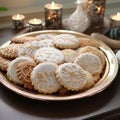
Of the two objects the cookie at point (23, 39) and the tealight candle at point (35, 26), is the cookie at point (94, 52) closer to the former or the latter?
the cookie at point (23, 39)

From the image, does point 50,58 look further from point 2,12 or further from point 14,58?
point 2,12

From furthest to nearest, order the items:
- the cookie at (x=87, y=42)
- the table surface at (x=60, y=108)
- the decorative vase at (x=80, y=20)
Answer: the decorative vase at (x=80, y=20), the cookie at (x=87, y=42), the table surface at (x=60, y=108)

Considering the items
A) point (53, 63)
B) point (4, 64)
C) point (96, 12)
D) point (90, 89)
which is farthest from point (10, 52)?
point (96, 12)

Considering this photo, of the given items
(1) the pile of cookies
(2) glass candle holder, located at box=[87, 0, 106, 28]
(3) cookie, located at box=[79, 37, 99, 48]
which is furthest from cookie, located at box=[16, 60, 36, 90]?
(2) glass candle holder, located at box=[87, 0, 106, 28]

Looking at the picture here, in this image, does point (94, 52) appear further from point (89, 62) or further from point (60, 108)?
point (60, 108)

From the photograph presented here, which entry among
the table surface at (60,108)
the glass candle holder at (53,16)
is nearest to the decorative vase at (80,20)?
the glass candle holder at (53,16)
